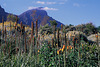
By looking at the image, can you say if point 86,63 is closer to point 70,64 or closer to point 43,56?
point 70,64

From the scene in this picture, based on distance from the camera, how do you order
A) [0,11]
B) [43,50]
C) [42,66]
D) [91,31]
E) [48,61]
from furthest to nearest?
[0,11] → [91,31] → [43,50] → [48,61] → [42,66]

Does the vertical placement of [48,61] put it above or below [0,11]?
below

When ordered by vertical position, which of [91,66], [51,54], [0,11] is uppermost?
[0,11]

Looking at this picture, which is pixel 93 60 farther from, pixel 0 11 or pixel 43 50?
pixel 0 11

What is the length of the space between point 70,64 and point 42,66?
2.35 ft

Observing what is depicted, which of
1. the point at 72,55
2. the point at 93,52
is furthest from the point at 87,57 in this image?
the point at 93,52

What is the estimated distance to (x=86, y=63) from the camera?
3771mm

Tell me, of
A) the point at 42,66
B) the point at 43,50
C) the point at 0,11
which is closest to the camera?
the point at 42,66

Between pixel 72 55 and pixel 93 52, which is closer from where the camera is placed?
pixel 72 55

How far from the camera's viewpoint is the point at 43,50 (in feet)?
13.5

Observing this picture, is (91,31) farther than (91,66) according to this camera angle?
Yes

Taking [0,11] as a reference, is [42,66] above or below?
below


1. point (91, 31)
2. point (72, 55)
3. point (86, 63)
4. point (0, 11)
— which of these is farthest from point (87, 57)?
point (0, 11)

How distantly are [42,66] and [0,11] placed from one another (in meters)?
70.9
